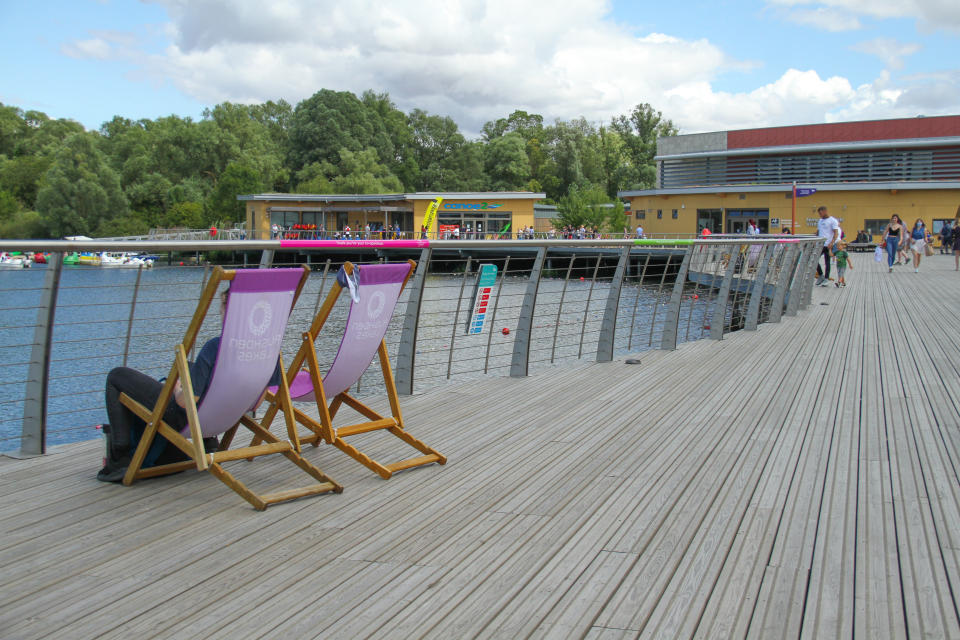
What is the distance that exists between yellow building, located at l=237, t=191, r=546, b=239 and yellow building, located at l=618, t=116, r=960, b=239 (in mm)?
9183

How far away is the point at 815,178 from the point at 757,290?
48.6 metres

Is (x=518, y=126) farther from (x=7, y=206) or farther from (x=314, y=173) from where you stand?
(x=7, y=206)

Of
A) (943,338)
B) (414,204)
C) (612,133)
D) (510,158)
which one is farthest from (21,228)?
(943,338)

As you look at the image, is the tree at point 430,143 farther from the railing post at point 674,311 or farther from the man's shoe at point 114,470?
the man's shoe at point 114,470

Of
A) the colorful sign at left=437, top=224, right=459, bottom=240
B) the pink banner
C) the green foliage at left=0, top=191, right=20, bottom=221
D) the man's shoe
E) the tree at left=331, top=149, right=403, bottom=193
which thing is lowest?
the man's shoe

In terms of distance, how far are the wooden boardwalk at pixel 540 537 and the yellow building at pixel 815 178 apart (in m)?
46.5

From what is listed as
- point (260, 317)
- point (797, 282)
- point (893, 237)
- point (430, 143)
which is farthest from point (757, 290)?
point (430, 143)

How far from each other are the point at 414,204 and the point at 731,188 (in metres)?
22.2

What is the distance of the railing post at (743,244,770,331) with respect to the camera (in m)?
11.5

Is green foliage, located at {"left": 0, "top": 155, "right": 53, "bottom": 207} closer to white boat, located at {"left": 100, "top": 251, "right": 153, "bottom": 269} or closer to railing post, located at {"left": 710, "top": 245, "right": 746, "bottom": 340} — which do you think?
white boat, located at {"left": 100, "top": 251, "right": 153, "bottom": 269}

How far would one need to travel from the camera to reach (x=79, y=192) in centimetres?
7006

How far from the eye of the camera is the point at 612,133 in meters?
104

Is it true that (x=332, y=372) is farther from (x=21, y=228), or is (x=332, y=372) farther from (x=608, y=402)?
(x=21, y=228)

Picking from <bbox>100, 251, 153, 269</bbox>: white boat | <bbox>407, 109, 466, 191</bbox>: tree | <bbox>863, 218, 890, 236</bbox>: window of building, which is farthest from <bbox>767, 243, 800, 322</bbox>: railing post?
<bbox>407, 109, 466, 191</bbox>: tree
